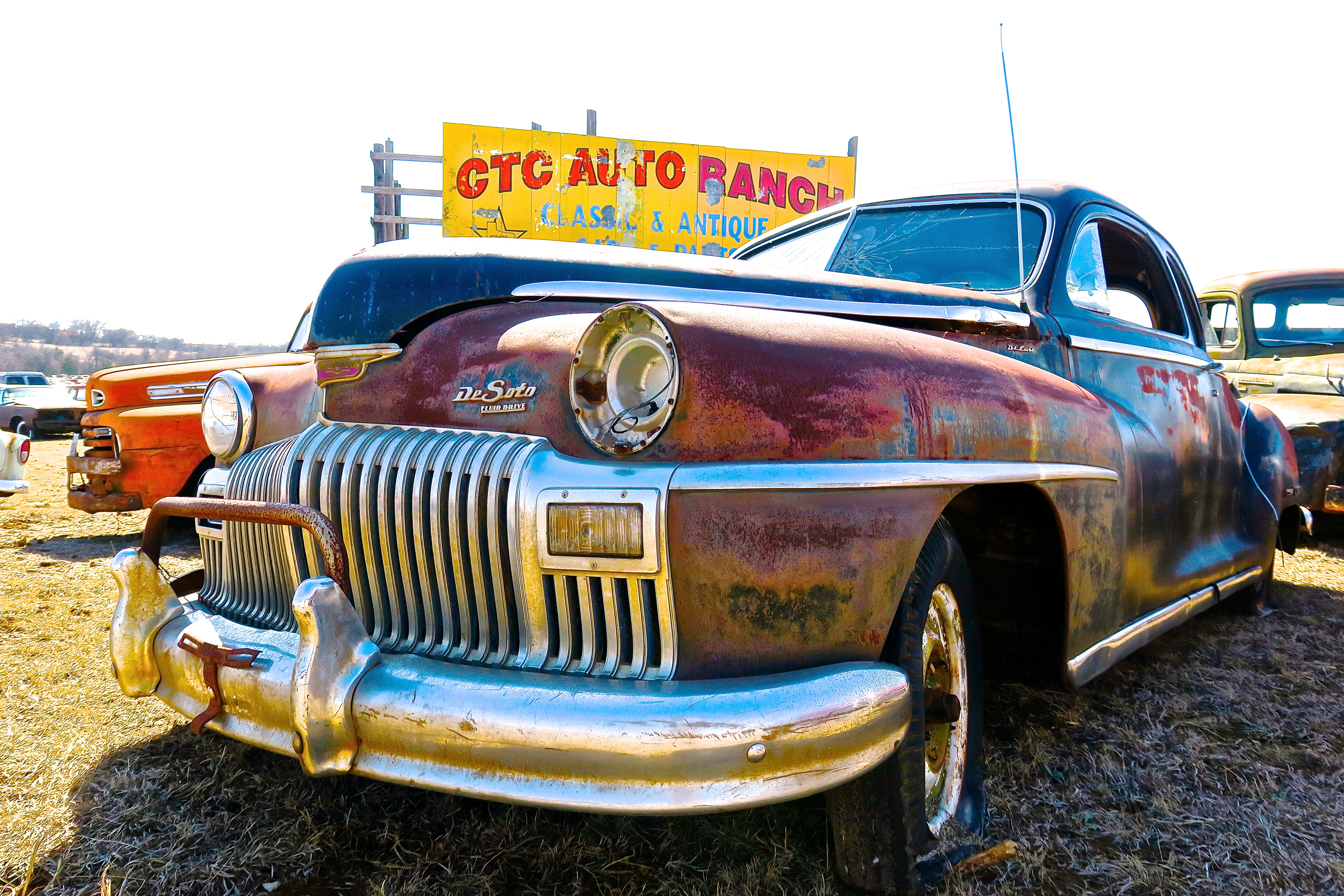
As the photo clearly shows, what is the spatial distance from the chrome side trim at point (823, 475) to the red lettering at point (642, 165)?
8.89 meters

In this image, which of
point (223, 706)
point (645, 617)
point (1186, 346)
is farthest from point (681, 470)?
point (1186, 346)

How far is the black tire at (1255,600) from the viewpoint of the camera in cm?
A: 436

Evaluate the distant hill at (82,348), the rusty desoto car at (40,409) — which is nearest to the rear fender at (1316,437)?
the rusty desoto car at (40,409)

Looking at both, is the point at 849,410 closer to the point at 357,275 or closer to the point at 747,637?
the point at 747,637

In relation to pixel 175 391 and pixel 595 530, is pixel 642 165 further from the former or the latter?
pixel 595 530

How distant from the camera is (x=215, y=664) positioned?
6.00 ft

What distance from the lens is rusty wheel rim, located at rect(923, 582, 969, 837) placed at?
80.9 inches

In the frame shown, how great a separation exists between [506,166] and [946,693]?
356 inches

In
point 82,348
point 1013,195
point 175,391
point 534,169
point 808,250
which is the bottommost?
point 175,391

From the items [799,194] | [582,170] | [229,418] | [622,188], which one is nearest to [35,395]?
[582,170]

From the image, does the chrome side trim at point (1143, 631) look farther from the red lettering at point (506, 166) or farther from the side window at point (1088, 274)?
the red lettering at point (506, 166)

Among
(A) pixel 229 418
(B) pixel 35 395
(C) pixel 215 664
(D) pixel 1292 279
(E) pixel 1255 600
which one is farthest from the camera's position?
(B) pixel 35 395

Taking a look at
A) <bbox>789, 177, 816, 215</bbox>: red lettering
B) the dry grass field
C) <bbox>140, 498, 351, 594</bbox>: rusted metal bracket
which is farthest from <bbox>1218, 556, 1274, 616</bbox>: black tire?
<bbox>789, 177, 816, 215</bbox>: red lettering

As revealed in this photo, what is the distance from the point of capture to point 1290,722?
3.03 metres
